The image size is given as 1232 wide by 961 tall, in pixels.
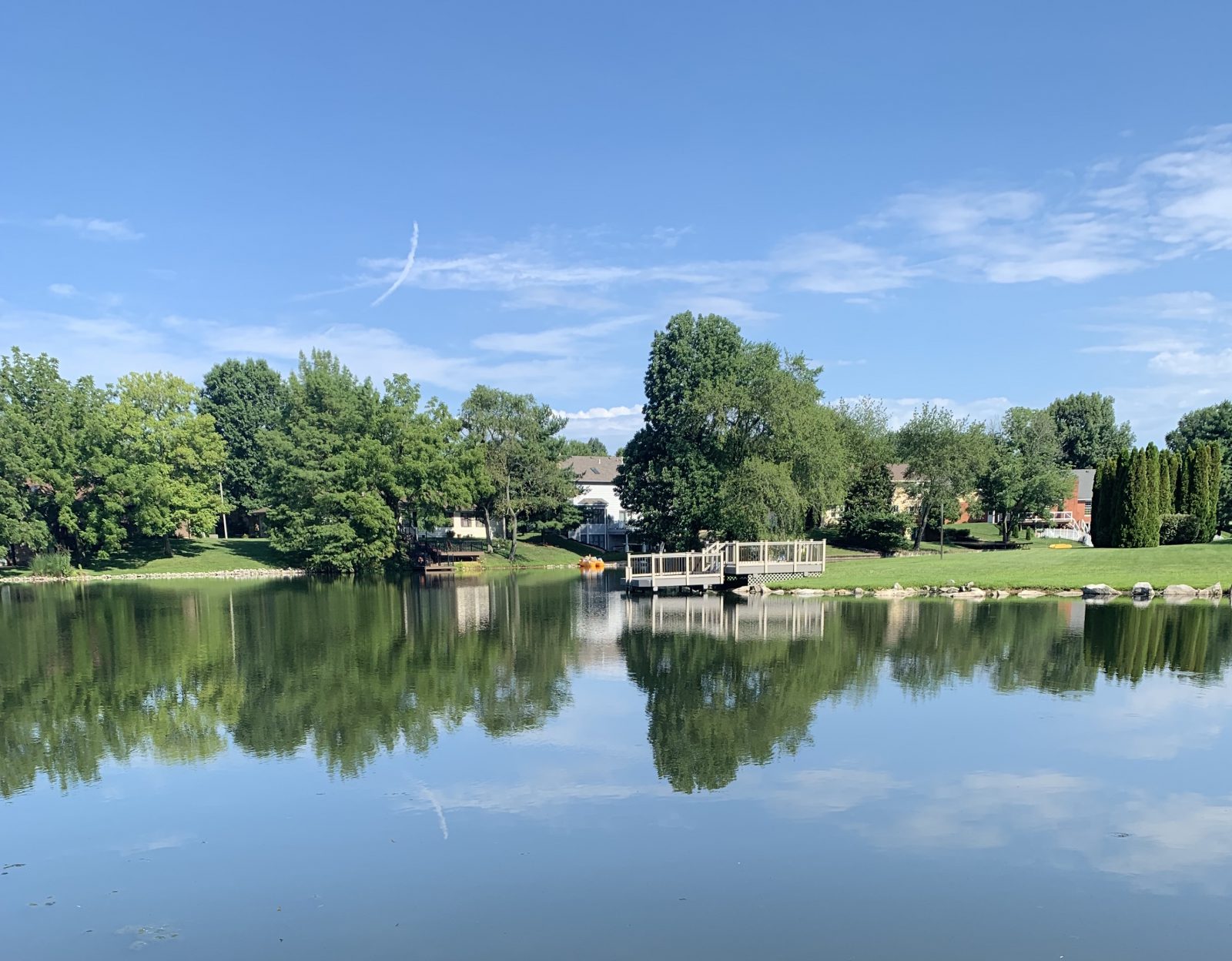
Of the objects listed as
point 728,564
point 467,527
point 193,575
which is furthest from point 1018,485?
point 193,575

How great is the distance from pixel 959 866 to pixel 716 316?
55552 mm

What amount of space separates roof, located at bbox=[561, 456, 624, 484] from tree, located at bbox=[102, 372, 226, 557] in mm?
32900

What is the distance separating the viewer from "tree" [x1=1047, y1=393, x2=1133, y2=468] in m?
109

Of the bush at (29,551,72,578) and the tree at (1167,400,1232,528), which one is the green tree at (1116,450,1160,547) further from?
the bush at (29,551,72,578)

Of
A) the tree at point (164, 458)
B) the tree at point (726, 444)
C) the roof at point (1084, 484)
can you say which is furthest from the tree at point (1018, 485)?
the tree at point (164, 458)

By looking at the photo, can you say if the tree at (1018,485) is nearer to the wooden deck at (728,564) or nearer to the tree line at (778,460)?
the tree line at (778,460)

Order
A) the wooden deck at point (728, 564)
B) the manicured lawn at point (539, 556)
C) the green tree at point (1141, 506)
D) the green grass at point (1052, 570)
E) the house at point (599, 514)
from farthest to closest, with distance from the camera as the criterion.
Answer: the house at point (599, 514)
the manicured lawn at point (539, 556)
the green tree at point (1141, 506)
the wooden deck at point (728, 564)
the green grass at point (1052, 570)

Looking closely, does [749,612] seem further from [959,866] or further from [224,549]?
[224,549]

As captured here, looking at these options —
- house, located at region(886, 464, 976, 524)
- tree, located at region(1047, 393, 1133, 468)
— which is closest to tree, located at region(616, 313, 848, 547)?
house, located at region(886, 464, 976, 524)

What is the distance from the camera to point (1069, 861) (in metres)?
11.0

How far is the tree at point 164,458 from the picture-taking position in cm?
6469

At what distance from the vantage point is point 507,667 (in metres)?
25.0

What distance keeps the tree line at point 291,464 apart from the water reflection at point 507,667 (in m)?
24.3

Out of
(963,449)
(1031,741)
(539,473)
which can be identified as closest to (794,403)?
(963,449)
